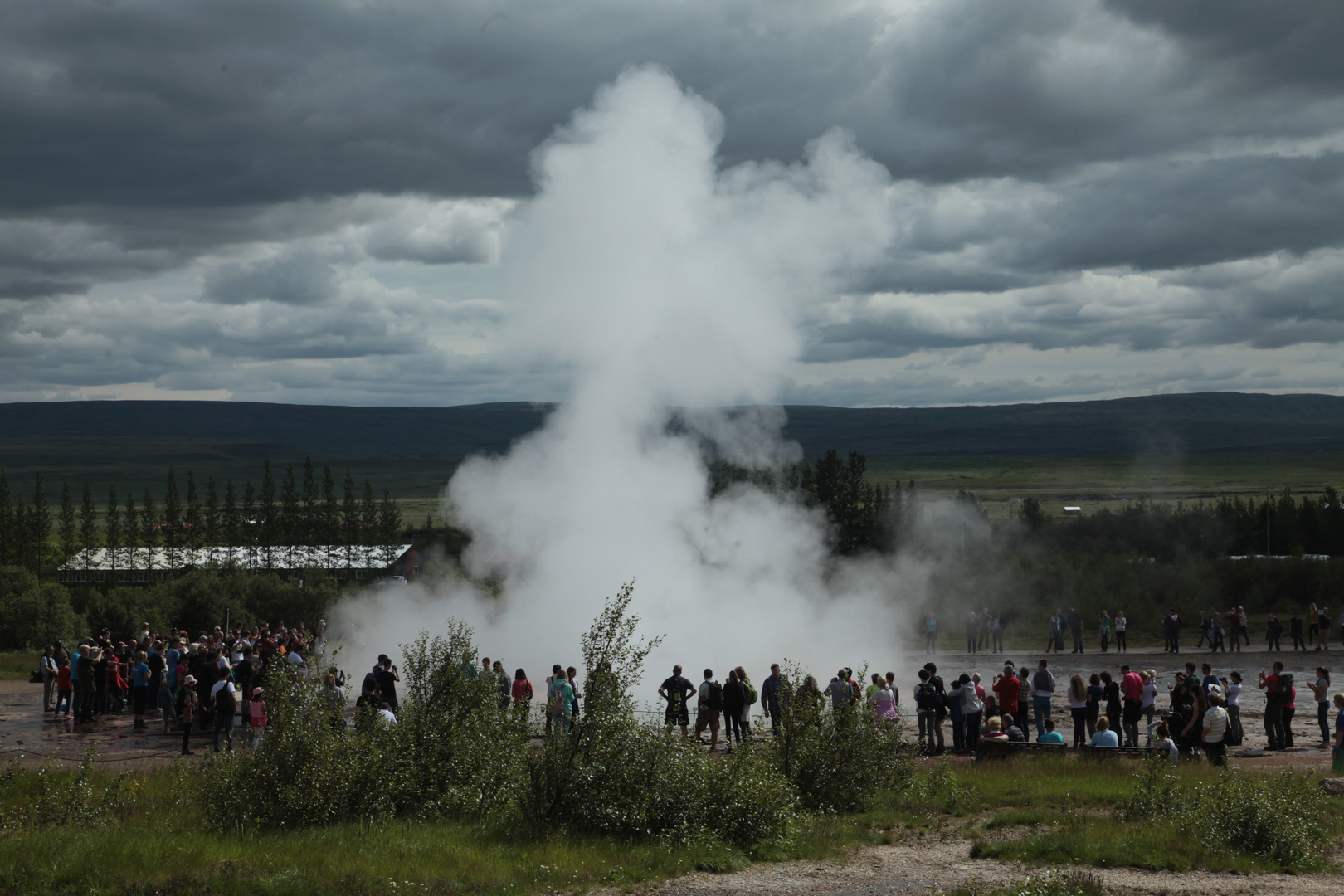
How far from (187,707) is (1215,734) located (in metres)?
18.2

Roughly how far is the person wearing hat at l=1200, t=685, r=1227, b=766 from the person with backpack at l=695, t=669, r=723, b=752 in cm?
849

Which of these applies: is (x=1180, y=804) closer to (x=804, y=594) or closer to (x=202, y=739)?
(x=202, y=739)

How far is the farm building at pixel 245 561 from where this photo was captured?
313ft

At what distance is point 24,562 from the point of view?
8856 centimetres

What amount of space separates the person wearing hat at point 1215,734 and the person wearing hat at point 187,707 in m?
17.9

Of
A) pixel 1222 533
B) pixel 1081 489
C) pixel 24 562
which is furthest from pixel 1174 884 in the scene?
pixel 1081 489

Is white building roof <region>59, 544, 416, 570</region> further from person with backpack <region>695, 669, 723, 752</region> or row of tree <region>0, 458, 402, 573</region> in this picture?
person with backpack <region>695, 669, 723, 752</region>

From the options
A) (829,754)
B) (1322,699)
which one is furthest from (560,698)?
(1322,699)

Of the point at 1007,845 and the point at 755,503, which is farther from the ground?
the point at 755,503

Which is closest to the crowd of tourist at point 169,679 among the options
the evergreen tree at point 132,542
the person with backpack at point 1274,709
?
the person with backpack at point 1274,709

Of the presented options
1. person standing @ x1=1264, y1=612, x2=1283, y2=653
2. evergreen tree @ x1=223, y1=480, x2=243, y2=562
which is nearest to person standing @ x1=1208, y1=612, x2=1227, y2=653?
person standing @ x1=1264, y1=612, x2=1283, y2=653

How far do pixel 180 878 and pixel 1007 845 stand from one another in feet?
32.4

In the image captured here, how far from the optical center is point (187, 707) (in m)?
20.9

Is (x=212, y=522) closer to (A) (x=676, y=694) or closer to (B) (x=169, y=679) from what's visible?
(B) (x=169, y=679)
